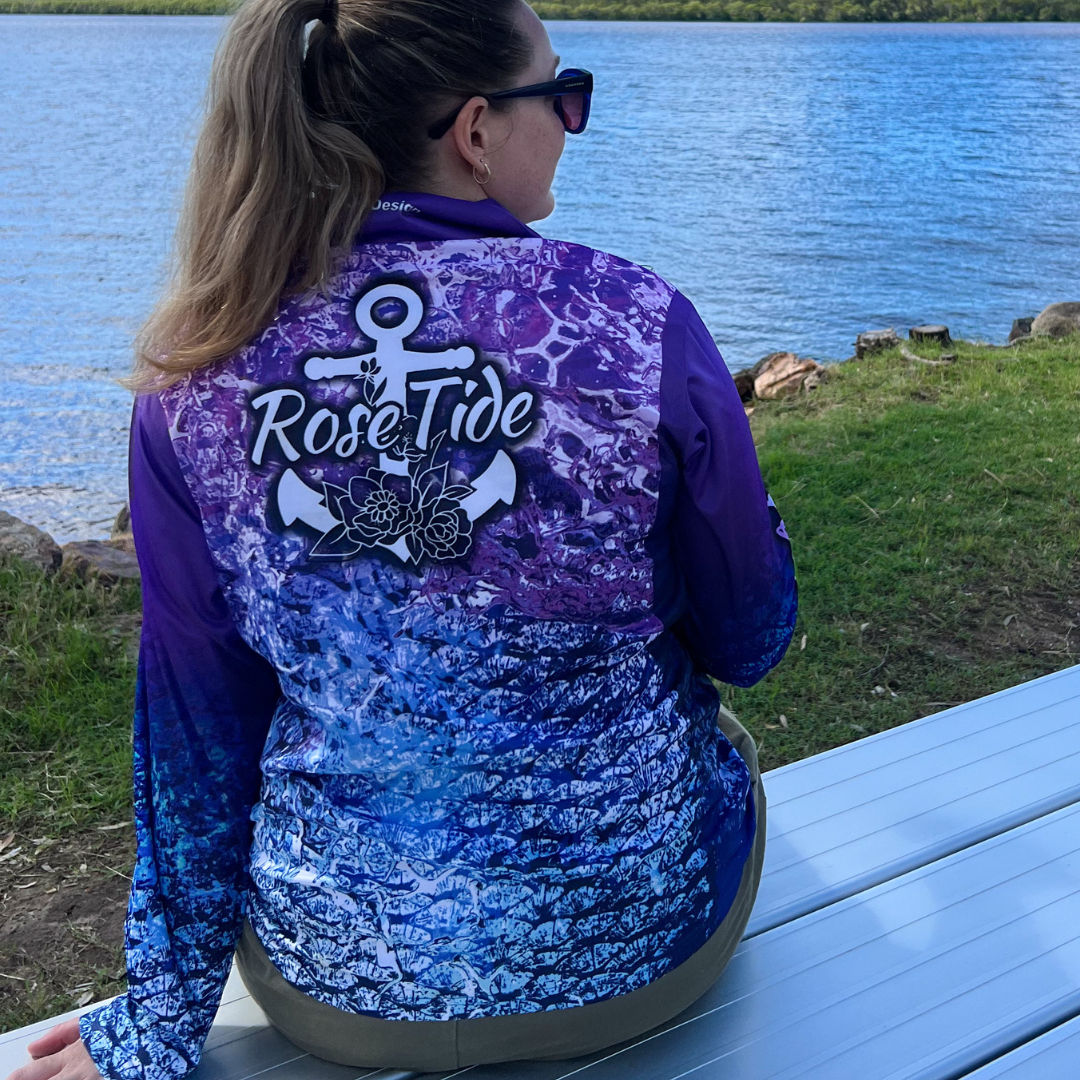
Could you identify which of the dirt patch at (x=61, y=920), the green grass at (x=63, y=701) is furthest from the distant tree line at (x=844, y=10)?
the dirt patch at (x=61, y=920)

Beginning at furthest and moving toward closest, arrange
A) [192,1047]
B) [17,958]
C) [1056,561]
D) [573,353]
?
[1056,561] < [17,958] < [192,1047] < [573,353]

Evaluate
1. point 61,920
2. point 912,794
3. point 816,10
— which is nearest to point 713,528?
point 912,794

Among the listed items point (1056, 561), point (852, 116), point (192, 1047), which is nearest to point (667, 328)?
point (192, 1047)

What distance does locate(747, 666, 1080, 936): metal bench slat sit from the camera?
5.24 ft

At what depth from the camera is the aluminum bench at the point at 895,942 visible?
1.28m

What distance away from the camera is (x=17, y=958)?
2053 millimetres

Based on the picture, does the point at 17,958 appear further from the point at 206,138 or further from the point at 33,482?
the point at 33,482

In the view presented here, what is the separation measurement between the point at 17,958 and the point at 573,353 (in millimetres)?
1653

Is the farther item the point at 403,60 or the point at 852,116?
the point at 852,116

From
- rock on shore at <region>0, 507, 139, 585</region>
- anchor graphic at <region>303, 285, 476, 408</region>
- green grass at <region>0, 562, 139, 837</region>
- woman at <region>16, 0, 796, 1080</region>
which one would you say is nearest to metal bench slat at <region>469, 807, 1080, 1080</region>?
woman at <region>16, 0, 796, 1080</region>

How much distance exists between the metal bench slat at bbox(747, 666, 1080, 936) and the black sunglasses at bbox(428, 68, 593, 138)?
100cm

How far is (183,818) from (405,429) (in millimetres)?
510

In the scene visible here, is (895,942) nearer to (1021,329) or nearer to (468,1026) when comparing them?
(468,1026)

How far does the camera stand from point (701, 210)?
49.4 feet
